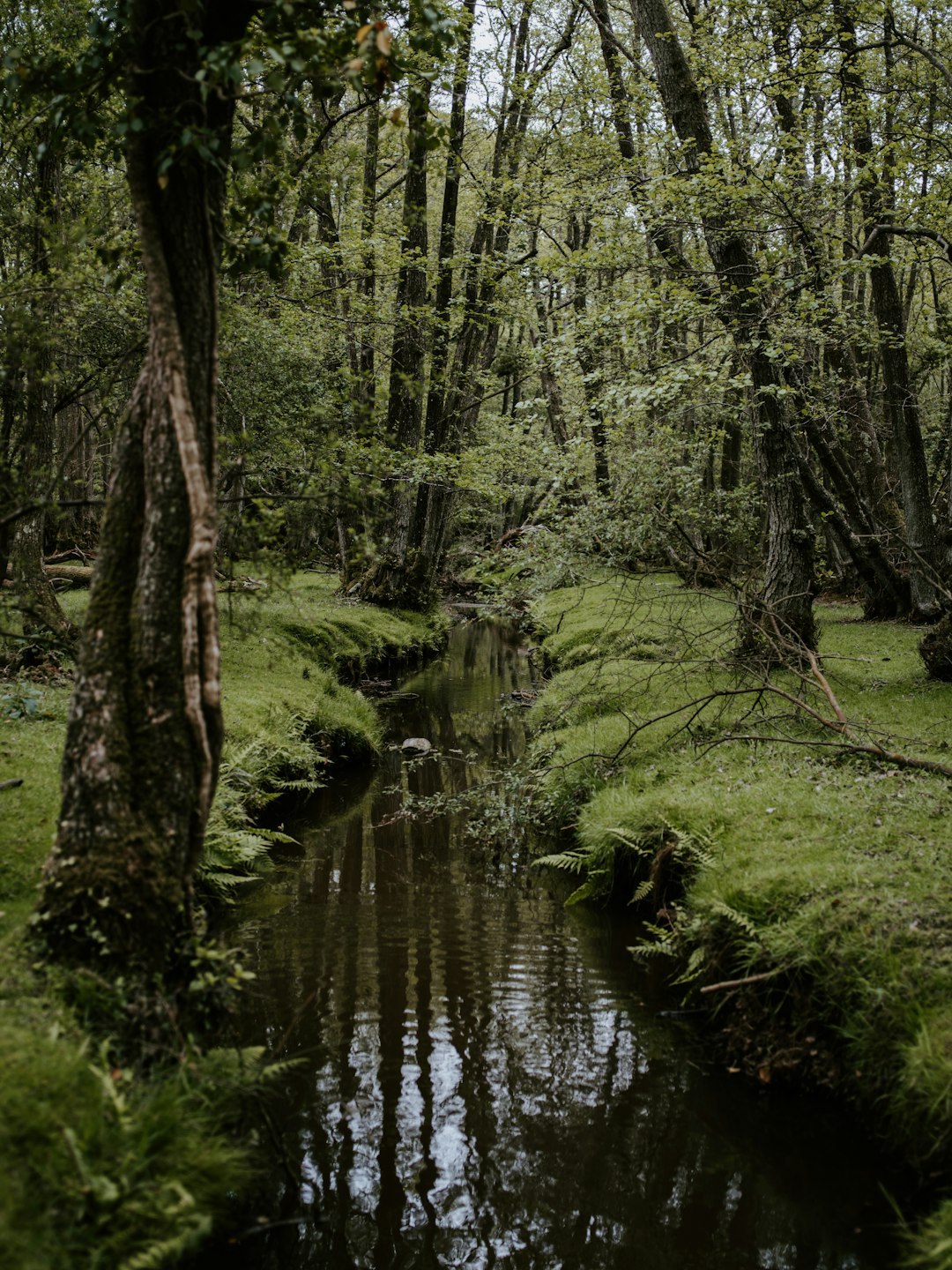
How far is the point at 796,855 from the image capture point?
18.5 ft

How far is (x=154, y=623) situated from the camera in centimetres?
374

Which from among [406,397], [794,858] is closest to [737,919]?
[794,858]

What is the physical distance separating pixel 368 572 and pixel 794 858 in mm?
14970

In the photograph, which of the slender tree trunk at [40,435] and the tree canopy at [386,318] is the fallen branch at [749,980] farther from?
the slender tree trunk at [40,435]

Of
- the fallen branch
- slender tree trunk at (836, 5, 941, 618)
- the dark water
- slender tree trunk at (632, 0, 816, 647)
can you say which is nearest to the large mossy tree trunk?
the dark water

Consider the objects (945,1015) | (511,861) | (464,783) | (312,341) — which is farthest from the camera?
(312,341)

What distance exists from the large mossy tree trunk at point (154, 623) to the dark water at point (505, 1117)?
123 cm

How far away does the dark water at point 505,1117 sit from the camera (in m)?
3.66

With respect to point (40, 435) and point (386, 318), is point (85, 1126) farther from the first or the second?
point (386, 318)

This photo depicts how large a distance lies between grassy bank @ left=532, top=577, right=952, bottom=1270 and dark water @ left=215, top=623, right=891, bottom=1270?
1.32 feet

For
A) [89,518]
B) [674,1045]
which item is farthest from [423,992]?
[89,518]

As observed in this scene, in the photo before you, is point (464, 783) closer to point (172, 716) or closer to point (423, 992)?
point (423, 992)

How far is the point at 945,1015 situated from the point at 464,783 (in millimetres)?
7369

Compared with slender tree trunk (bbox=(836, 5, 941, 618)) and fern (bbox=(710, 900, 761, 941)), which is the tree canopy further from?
fern (bbox=(710, 900, 761, 941))
